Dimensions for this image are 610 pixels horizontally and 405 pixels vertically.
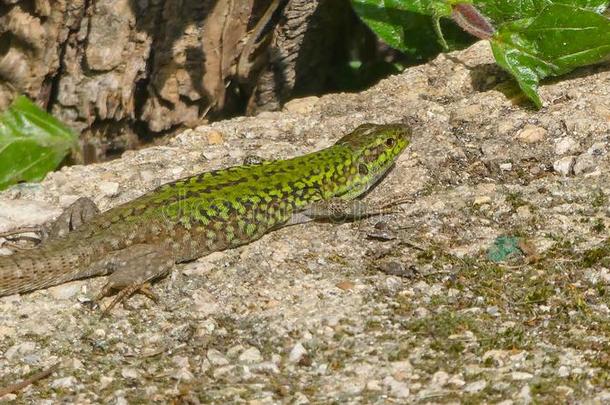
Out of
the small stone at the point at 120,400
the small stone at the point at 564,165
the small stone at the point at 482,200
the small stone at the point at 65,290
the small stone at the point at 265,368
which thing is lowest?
the small stone at the point at 120,400

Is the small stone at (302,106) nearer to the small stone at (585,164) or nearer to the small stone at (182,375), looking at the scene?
the small stone at (585,164)

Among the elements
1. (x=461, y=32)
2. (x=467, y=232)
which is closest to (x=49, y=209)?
(x=467, y=232)

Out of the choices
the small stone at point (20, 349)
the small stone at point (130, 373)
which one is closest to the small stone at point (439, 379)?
the small stone at point (130, 373)

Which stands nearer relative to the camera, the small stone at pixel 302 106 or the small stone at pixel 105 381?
the small stone at pixel 105 381

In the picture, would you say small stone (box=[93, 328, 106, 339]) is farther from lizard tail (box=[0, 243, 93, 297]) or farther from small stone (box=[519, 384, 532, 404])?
small stone (box=[519, 384, 532, 404])

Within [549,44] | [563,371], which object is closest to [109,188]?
[549,44]

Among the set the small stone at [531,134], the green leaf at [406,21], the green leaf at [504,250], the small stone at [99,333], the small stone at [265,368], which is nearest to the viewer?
the small stone at [265,368]
